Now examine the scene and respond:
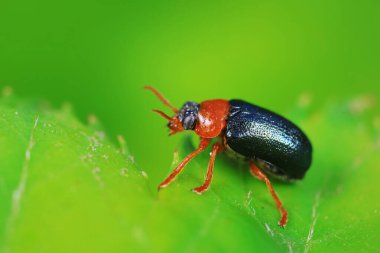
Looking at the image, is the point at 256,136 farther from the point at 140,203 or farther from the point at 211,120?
the point at 140,203

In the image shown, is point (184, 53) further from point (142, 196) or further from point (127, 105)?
point (142, 196)

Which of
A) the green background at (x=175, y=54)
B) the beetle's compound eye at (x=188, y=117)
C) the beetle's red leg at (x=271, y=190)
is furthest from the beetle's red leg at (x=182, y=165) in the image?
the green background at (x=175, y=54)

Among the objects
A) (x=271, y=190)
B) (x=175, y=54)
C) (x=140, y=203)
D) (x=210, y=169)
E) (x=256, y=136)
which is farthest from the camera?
(x=175, y=54)

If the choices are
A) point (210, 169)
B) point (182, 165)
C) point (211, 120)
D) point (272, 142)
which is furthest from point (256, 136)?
point (182, 165)

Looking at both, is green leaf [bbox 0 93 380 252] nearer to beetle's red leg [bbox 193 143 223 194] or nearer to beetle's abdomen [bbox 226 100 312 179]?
beetle's red leg [bbox 193 143 223 194]

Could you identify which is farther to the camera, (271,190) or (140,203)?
(271,190)

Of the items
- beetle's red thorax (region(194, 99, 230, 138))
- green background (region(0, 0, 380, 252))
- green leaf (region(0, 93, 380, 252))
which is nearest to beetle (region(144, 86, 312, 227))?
beetle's red thorax (region(194, 99, 230, 138))
